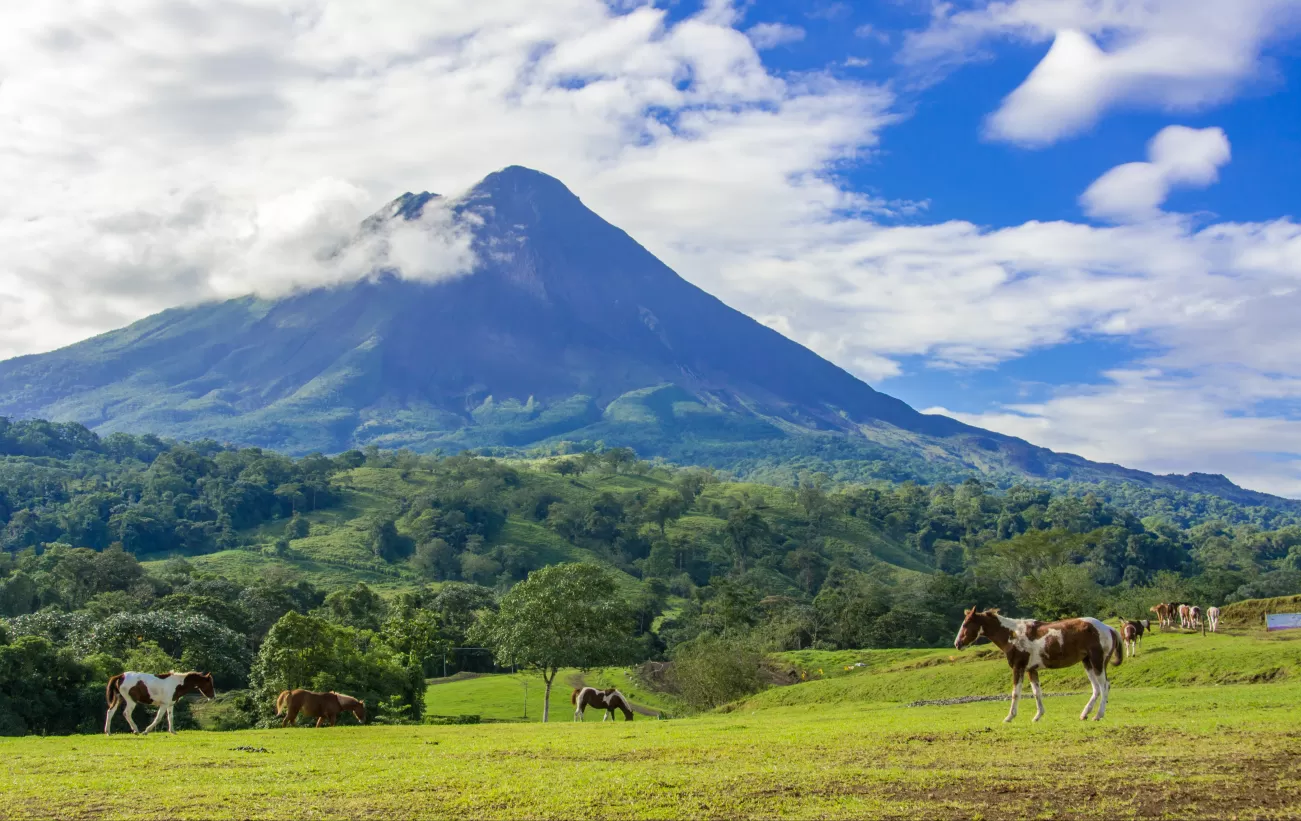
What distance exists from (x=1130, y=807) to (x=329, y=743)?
13561 millimetres

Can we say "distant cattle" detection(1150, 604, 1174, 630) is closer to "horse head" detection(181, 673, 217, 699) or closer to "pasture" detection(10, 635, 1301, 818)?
"pasture" detection(10, 635, 1301, 818)

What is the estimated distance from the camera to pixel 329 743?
17.5m

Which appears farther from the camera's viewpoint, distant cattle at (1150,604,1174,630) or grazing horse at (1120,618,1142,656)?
distant cattle at (1150,604,1174,630)

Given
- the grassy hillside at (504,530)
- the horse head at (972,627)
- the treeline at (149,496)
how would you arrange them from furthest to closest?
1. the treeline at (149,496)
2. the grassy hillside at (504,530)
3. the horse head at (972,627)

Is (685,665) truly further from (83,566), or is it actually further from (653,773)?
(83,566)

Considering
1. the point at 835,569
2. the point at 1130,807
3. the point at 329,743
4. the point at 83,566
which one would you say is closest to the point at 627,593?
the point at 835,569

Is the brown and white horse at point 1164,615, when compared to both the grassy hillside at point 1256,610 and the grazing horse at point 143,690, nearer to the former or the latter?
the grassy hillside at point 1256,610

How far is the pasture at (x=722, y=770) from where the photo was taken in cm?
999

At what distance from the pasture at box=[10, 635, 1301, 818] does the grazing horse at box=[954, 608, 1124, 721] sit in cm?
72

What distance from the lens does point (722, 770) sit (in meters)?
12.2

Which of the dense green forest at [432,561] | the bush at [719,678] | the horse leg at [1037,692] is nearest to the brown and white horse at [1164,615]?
the dense green forest at [432,561]

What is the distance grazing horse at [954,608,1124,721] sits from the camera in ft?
51.9

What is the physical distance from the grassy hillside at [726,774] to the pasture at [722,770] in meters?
0.03

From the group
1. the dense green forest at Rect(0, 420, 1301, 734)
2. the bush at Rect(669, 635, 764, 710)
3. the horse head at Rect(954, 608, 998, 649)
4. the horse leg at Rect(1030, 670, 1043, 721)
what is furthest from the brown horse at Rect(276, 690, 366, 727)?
the bush at Rect(669, 635, 764, 710)
